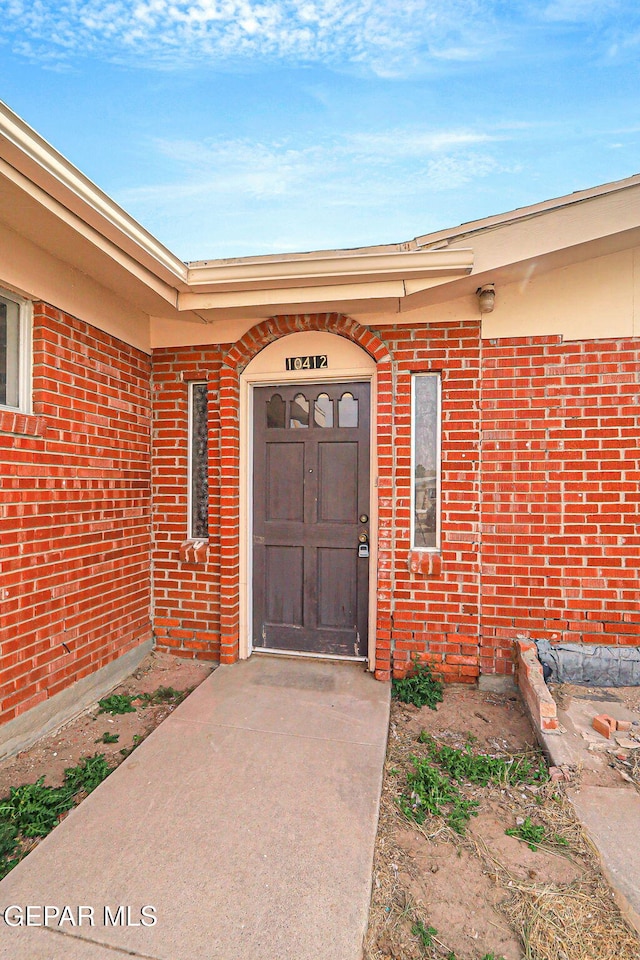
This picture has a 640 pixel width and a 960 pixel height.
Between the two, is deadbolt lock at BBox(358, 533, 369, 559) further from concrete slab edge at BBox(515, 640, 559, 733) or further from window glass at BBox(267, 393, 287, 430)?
concrete slab edge at BBox(515, 640, 559, 733)

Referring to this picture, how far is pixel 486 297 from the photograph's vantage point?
3137 mm

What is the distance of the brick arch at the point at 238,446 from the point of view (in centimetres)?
333

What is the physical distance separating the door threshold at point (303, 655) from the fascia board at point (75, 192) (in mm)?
3017

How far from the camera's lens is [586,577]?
315cm

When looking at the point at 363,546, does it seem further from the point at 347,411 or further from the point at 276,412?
the point at 276,412

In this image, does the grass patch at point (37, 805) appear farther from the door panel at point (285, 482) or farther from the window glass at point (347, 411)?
the window glass at point (347, 411)

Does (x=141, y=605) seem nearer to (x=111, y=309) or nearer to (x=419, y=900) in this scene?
(x=111, y=309)

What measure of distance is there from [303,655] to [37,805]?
1.99m

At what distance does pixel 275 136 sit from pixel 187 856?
5426 mm

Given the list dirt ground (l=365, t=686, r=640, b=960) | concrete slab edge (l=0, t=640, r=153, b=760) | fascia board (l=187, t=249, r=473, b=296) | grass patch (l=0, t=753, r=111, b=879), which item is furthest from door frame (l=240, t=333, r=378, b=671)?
grass patch (l=0, t=753, r=111, b=879)

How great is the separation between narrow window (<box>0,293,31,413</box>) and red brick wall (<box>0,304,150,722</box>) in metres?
0.05

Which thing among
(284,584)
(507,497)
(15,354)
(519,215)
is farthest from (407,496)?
(15,354)

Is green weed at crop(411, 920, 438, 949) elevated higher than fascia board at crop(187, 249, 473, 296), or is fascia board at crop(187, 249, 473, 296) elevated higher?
fascia board at crop(187, 249, 473, 296)

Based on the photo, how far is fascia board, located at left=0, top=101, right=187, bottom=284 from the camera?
1.89 metres
